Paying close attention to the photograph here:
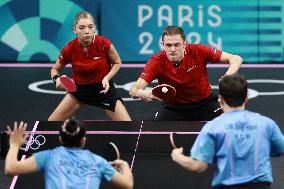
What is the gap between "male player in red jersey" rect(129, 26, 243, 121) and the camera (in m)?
10.7

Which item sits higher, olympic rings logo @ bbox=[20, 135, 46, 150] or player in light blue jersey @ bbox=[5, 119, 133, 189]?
player in light blue jersey @ bbox=[5, 119, 133, 189]

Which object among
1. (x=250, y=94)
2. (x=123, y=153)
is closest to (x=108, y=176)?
(x=123, y=153)

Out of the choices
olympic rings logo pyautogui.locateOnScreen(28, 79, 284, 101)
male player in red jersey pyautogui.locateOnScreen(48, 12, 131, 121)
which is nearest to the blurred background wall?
olympic rings logo pyautogui.locateOnScreen(28, 79, 284, 101)

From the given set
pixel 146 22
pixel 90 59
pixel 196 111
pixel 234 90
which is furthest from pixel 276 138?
pixel 146 22

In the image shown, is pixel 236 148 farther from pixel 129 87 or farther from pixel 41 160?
pixel 129 87

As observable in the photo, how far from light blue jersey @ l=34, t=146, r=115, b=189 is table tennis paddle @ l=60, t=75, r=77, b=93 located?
3.94 meters

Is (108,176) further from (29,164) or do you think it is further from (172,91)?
(172,91)

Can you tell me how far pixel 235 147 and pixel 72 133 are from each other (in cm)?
129

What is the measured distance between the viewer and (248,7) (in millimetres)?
17984

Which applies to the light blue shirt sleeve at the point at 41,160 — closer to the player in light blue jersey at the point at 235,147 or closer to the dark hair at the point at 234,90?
the player in light blue jersey at the point at 235,147

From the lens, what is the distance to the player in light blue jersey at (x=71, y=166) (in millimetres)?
7234

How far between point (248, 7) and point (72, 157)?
1124cm

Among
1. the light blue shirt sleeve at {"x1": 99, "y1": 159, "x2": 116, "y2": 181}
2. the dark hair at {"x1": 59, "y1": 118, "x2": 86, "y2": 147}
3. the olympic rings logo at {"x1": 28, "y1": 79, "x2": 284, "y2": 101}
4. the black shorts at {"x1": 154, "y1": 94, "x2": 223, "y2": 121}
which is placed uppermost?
the dark hair at {"x1": 59, "y1": 118, "x2": 86, "y2": 147}

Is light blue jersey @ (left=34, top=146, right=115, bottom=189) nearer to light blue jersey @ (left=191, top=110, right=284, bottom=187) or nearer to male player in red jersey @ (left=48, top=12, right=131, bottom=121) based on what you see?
light blue jersey @ (left=191, top=110, right=284, bottom=187)
